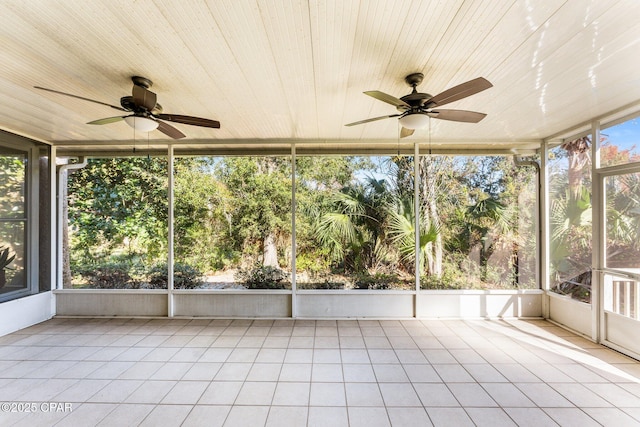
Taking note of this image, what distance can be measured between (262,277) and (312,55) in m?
3.02

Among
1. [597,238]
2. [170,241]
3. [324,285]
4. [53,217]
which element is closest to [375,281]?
[324,285]

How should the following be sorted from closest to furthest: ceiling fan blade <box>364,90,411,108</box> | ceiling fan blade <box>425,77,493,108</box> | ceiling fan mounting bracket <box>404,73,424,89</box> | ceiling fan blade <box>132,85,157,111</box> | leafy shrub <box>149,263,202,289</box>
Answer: ceiling fan blade <box>425,77,493,108</box> → ceiling fan blade <box>364,90,411,108</box> → ceiling fan blade <box>132,85,157,111</box> → ceiling fan mounting bracket <box>404,73,424,89</box> → leafy shrub <box>149,263,202,289</box>

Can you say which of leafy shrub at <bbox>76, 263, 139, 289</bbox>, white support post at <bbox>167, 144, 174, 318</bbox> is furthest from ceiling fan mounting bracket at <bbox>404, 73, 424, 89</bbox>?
leafy shrub at <bbox>76, 263, 139, 289</bbox>

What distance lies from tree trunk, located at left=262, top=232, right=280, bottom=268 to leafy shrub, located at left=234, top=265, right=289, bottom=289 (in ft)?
0.19

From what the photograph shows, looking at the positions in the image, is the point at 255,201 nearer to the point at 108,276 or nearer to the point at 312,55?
the point at 108,276

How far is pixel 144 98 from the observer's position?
202 cm

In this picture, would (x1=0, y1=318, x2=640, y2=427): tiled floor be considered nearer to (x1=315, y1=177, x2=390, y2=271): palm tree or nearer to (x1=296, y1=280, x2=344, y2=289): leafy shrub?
(x1=296, y1=280, x2=344, y2=289): leafy shrub

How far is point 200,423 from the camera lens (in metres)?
1.85

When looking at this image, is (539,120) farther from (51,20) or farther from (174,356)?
(174,356)

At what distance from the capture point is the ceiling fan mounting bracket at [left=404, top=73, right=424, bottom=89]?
2.12 meters

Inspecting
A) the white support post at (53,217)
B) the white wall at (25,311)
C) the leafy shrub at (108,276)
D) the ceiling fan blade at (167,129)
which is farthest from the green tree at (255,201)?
the white wall at (25,311)

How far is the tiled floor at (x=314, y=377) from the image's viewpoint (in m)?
1.92

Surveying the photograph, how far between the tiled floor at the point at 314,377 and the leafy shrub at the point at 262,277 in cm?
66

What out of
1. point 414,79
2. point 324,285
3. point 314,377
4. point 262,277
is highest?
point 414,79
